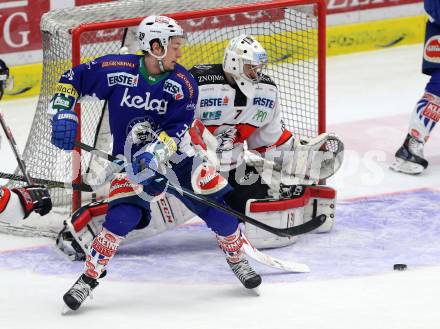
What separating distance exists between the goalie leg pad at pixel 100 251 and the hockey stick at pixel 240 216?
349 mm

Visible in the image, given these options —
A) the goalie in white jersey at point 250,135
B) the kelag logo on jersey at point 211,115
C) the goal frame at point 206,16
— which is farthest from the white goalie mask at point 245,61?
the goal frame at point 206,16

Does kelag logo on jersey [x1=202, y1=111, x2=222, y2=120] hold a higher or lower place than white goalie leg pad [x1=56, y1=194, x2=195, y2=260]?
higher

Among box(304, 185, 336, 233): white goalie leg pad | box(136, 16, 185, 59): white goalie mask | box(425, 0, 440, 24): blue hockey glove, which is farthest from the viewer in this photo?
box(425, 0, 440, 24): blue hockey glove

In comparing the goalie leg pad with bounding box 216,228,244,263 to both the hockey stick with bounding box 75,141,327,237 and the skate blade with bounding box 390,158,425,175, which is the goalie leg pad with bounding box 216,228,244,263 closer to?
the hockey stick with bounding box 75,141,327,237

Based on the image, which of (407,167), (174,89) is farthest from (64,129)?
(407,167)

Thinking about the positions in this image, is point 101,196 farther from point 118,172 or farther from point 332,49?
point 332,49

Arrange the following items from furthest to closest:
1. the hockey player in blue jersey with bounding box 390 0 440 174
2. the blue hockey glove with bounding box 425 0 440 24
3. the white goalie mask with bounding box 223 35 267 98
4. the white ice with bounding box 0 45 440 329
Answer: the hockey player in blue jersey with bounding box 390 0 440 174 < the blue hockey glove with bounding box 425 0 440 24 < the white goalie mask with bounding box 223 35 267 98 < the white ice with bounding box 0 45 440 329

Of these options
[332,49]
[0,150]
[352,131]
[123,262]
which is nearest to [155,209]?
[123,262]

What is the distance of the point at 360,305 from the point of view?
5328mm

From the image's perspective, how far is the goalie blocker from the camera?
591 centimetres

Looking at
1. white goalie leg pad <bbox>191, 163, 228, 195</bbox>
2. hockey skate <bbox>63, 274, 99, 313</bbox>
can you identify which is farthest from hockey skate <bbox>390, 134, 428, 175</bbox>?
hockey skate <bbox>63, 274, 99, 313</bbox>

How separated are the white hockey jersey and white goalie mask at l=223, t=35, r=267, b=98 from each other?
0.05 metres

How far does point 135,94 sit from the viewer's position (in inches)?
212

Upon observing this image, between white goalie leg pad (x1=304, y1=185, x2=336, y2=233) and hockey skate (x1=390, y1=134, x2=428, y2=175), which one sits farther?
hockey skate (x1=390, y1=134, x2=428, y2=175)
